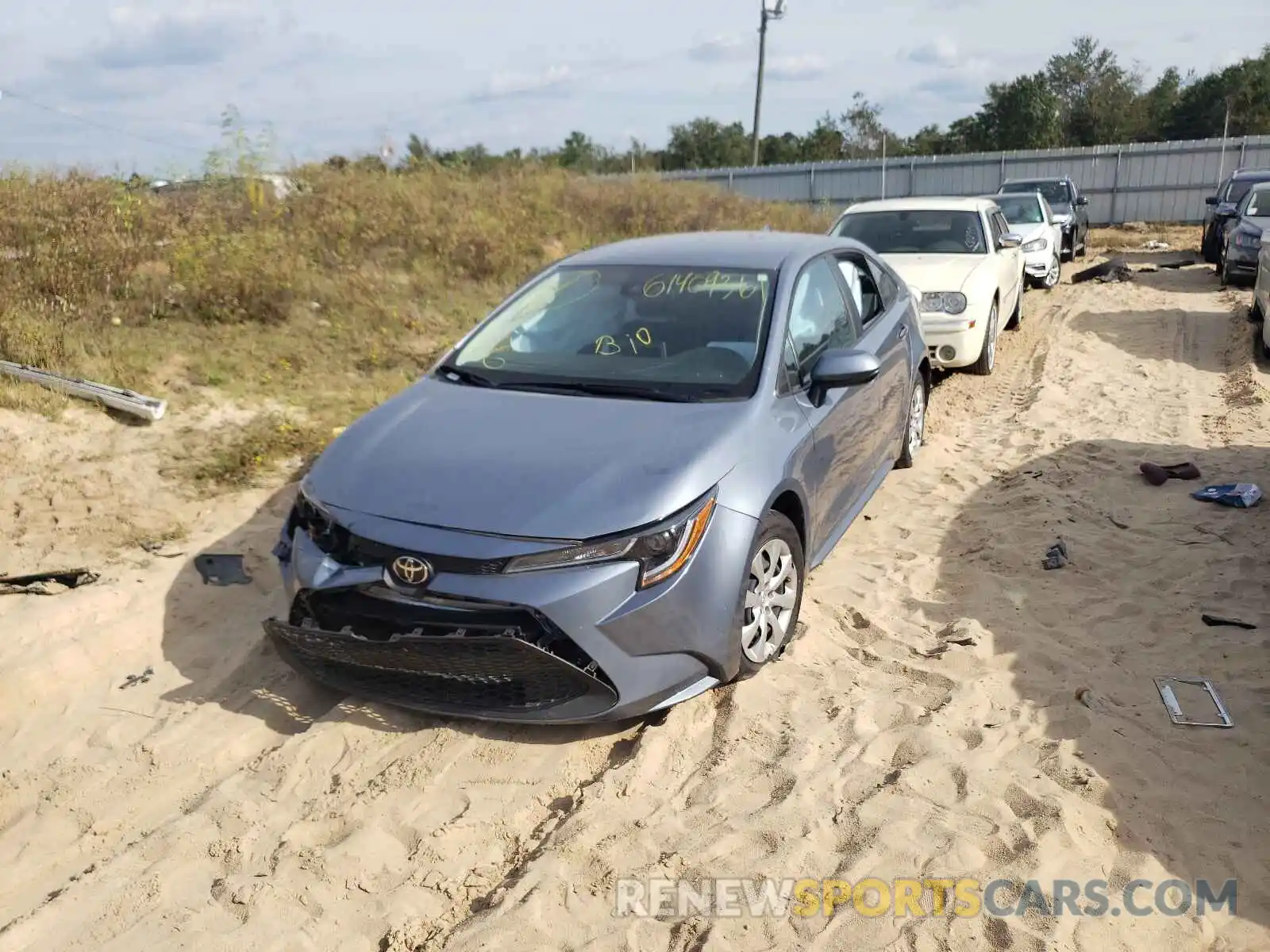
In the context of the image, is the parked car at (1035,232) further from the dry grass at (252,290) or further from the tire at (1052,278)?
the dry grass at (252,290)

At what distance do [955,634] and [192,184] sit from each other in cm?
1038

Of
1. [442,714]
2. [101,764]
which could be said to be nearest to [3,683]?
[101,764]

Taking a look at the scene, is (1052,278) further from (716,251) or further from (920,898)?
(920,898)

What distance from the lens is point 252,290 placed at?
8.48 meters

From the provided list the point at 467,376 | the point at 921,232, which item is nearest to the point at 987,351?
the point at 921,232

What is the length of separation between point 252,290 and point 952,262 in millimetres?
6160

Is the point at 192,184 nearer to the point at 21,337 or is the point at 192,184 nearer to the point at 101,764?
the point at 21,337

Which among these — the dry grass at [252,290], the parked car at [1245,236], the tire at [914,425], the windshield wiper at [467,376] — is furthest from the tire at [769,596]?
the parked car at [1245,236]

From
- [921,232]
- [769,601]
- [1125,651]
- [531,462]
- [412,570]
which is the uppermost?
[921,232]

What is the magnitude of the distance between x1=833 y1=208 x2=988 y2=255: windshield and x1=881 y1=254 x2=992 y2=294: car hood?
0.63ft

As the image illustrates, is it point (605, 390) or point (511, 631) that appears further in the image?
point (605, 390)

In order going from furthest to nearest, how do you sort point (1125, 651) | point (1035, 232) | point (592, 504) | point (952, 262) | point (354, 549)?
point (1035, 232) < point (952, 262) < point (1125, 651) < point (354, 549) < point (592, 504)

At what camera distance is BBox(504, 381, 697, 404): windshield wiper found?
409 centimetres

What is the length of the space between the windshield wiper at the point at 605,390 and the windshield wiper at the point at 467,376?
0.12m
